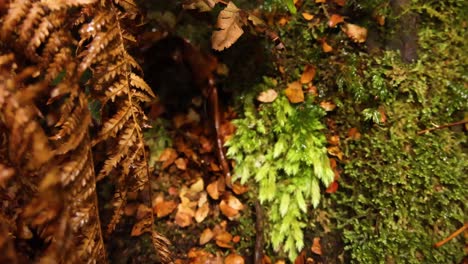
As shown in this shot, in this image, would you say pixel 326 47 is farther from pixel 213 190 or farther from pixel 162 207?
pixel 162 207

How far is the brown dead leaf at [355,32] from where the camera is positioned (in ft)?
8.57

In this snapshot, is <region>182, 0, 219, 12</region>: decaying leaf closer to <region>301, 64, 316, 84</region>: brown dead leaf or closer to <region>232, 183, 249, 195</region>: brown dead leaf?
<region>301, 64, 316, 84</region>: brown dead leaf

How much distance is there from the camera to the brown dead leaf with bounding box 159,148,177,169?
2795 millimetres

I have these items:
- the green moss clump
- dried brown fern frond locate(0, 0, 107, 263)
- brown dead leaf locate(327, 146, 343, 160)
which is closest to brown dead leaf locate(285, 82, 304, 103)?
the green moss clump

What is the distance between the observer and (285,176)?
2.58 metres

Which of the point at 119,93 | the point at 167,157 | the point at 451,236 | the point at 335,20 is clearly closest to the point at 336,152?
the point at 451,236

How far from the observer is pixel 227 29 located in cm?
209

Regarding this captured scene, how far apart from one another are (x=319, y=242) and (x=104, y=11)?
203 cm

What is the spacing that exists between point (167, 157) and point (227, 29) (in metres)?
1.22

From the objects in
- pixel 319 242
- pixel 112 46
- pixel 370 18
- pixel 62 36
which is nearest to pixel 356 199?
pixel 319 242

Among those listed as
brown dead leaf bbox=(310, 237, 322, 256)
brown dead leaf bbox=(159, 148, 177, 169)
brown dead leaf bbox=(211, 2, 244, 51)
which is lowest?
brown dead leaf bbox=(310, 237, 322, 256)

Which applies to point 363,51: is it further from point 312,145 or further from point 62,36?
point 62,36

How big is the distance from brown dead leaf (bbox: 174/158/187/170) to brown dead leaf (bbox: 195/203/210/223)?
0.36 metres

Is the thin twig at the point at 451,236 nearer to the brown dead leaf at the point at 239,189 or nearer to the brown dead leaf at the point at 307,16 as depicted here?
the brown dead leaf at the point at 239,189
